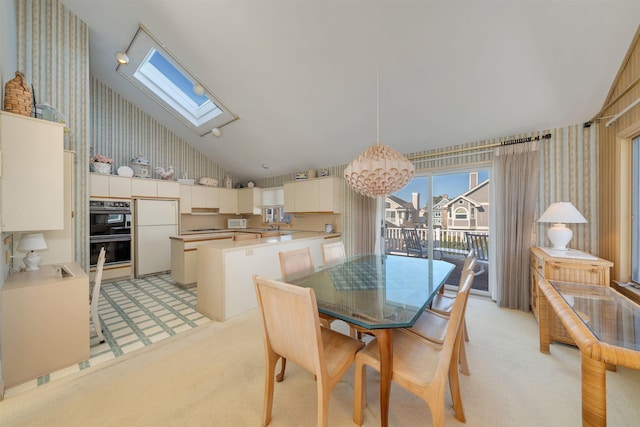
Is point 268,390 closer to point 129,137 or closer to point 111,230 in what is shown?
point 111,230

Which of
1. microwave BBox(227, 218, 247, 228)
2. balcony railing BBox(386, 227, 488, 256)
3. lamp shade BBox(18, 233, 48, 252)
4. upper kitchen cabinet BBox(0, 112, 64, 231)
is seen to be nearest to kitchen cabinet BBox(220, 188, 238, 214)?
microwave BBox(227, 218, 247, 228)

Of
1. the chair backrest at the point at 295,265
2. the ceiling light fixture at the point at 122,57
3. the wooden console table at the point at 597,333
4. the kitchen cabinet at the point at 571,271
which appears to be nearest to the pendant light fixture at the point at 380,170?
the chair backrest at the point at 295,265

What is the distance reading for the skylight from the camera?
313 centimetres

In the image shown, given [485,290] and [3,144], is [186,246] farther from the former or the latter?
[485,290]

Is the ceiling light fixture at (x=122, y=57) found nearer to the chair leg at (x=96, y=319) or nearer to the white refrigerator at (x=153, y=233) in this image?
the white refrigerator at (x=153, y=233)

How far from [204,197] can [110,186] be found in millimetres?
1610

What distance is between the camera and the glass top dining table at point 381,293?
3.87 feet

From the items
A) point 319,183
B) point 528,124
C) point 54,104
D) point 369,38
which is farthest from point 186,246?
point 528,124

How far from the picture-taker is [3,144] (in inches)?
63.0

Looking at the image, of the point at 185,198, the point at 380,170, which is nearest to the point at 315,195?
the point at 380,170

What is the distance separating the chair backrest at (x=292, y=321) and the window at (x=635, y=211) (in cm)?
289

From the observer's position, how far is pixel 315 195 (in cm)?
435

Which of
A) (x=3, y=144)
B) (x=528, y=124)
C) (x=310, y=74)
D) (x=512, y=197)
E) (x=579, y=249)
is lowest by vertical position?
(x=579, y=249)

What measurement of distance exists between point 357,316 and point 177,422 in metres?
1.24
